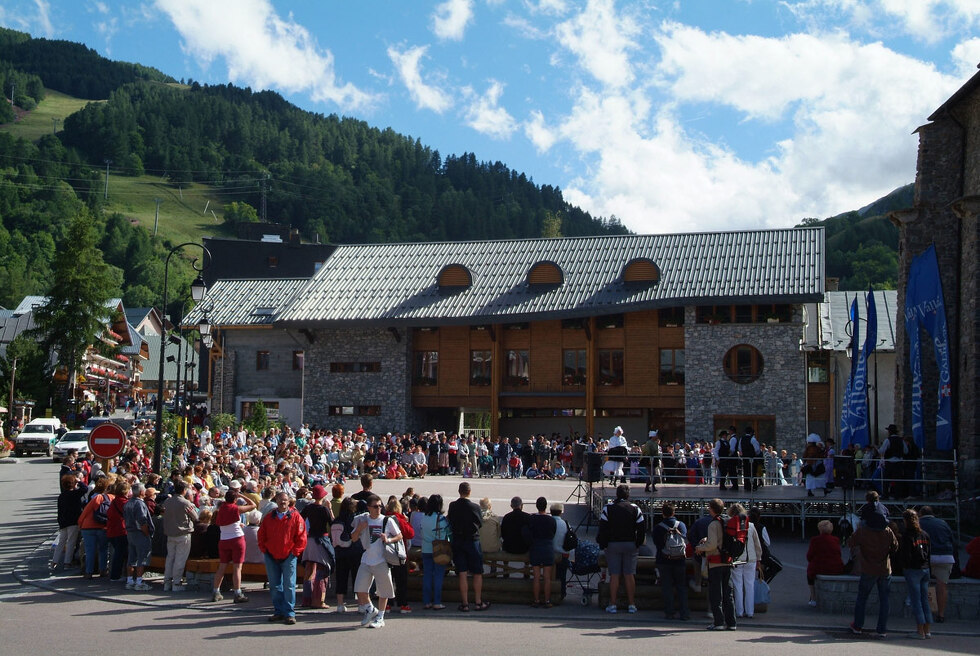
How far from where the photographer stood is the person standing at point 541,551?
13078 millimetres

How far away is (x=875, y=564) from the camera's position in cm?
1173

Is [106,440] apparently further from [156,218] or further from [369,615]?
[156,218]

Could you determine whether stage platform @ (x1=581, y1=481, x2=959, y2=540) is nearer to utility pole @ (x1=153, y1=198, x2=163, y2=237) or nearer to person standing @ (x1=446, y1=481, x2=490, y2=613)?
person standing @ (x1=446, y1=481, x2=490, y2=613)

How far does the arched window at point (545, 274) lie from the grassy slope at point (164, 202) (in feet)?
422

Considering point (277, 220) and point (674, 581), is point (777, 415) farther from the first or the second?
point (277, 220)

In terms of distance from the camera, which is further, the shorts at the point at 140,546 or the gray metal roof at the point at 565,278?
the gray metal roof at the point at 565,278

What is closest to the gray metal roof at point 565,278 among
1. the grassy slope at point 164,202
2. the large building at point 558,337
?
the large building at point 558,337

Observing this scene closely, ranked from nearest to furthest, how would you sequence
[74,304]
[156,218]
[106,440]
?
[106,440]
[74,304]
[156,218]

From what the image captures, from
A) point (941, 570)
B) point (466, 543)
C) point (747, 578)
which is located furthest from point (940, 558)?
point (466, 543)

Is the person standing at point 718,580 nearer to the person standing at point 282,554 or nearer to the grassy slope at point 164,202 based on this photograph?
the person standing at point 282,554

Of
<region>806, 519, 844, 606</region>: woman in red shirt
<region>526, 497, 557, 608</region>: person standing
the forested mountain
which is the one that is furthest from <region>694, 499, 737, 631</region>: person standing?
the forested mountain

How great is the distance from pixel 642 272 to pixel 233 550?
28.3 metres

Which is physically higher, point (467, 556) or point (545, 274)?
point (545, 274)

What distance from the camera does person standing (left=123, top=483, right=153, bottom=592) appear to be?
47.2 ft
